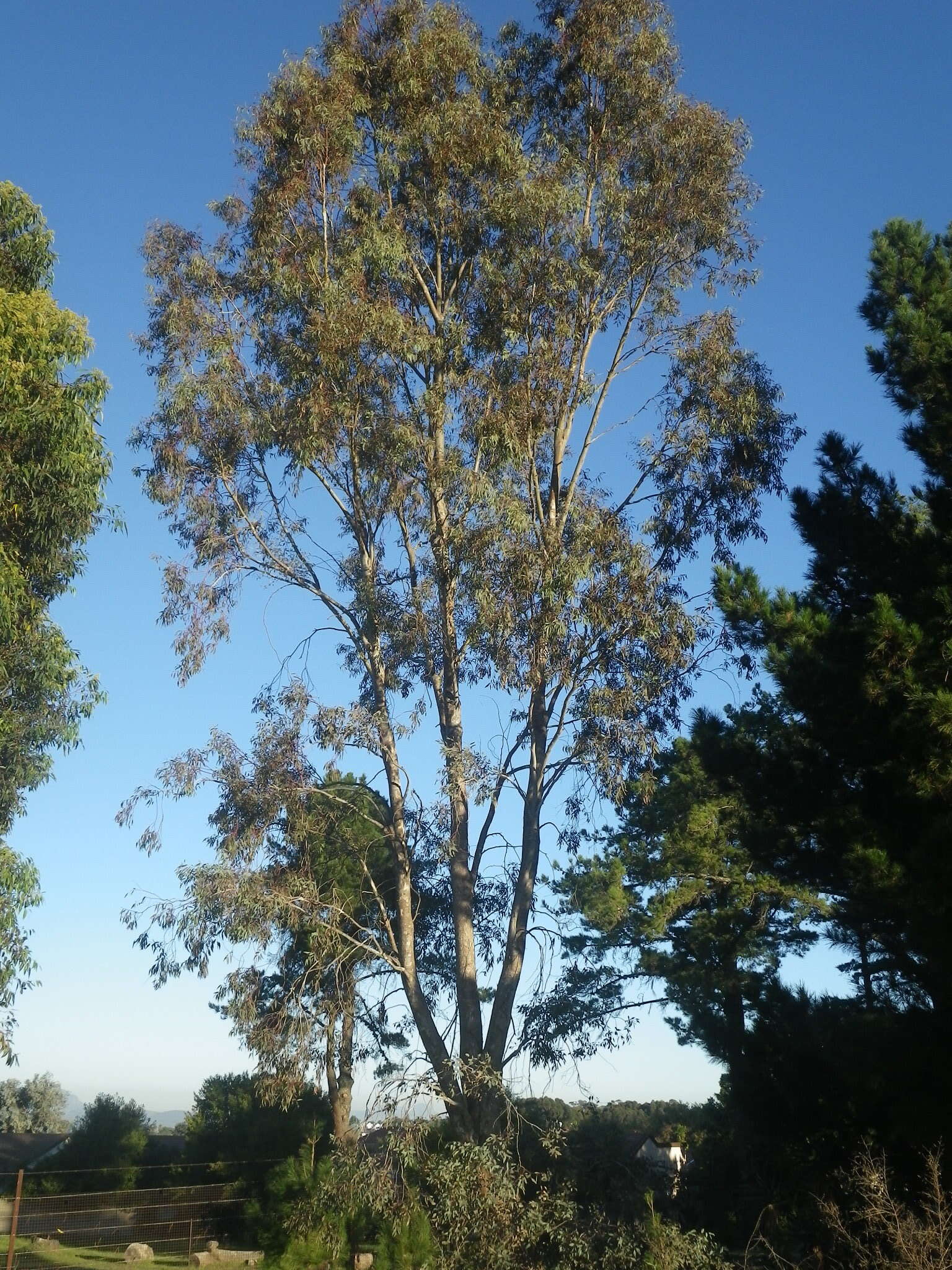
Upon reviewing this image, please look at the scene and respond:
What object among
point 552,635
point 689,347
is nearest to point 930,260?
point 689,347

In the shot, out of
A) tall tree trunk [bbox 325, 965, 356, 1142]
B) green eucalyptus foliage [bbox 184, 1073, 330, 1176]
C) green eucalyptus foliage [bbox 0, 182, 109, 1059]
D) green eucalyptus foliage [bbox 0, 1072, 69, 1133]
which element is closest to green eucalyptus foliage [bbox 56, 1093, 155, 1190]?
green eucalyptus foliage [bbox 184, 1073, 330, 1176]

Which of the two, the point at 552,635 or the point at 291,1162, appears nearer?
the point at 552,635

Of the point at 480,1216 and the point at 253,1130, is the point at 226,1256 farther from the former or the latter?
the point at 480,1216

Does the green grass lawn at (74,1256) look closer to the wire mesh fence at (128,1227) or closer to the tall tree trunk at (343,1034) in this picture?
the wire mesh fence at (128,1227)

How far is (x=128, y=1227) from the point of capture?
44.6 ft

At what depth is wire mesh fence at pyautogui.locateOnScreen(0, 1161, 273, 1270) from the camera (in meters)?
12.3

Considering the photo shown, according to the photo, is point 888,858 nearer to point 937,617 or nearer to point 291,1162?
point 937,617

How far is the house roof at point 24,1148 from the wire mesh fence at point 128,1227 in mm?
13382

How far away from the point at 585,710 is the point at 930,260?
4967 millimetres

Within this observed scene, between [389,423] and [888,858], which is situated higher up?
[389,423]

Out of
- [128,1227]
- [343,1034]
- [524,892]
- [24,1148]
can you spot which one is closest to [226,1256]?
[128,1227]

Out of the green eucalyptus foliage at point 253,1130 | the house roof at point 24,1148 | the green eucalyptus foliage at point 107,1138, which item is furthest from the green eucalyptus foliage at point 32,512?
the house roof at point 24,1148

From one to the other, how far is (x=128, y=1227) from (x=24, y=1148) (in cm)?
1945

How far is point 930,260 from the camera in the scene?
9461 mm
